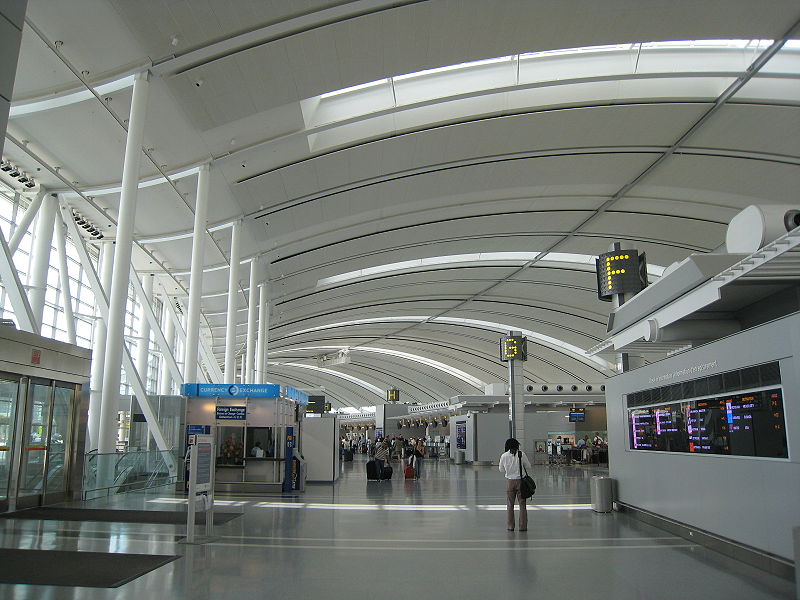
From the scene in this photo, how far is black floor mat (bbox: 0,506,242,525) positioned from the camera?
11523 mm

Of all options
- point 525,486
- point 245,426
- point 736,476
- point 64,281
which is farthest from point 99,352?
point 736,476

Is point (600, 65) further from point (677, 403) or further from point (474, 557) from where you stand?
point (474, 557)

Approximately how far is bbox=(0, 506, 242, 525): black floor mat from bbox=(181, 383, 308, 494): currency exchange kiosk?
17.7 ft

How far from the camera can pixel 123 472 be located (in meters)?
16.1

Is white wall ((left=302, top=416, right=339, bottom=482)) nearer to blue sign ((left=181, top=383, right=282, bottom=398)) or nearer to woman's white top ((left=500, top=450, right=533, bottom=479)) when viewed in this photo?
blue sign ((left=181, top=383, right=282, bottom=398))

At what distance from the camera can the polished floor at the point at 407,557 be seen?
6.56 metres

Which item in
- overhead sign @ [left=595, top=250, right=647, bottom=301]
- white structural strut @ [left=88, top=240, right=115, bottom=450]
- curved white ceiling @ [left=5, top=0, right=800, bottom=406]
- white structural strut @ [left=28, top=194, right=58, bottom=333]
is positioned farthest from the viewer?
white structural strut @ [left=88, top=240, right=115, bottom=450]

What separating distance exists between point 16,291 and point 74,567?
11034mm

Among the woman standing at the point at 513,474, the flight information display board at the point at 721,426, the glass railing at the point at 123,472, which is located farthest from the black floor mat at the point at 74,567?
the flight information display board at the point at 721,426

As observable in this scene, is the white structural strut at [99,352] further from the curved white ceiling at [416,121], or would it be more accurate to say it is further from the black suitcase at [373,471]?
the black suitcase at [373,471]

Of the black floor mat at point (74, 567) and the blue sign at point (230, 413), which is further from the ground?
the blue sign at point (230, 413)

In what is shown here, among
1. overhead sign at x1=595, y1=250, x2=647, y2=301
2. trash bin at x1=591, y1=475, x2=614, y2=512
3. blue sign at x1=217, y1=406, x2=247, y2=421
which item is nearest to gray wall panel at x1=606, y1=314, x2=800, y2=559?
trash bin at x1=591, y1=475, x2=614, y2=512

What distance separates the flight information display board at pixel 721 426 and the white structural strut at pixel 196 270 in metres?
12.3

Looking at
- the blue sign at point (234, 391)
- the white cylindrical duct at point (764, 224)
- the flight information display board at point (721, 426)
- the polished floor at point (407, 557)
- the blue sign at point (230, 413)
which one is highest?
the white cylindrical duct at point (764, 224)
